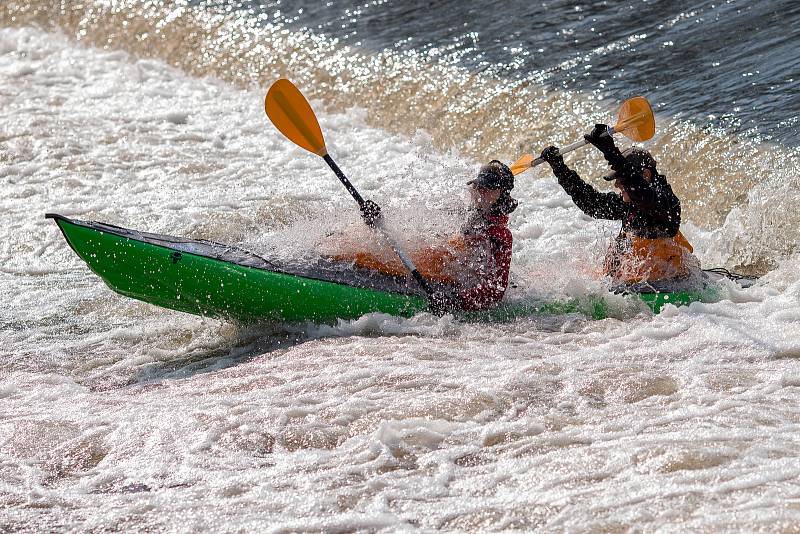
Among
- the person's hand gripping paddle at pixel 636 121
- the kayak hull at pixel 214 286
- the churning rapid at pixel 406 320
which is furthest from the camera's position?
the person's hand gripping paddle at pixel 636 121

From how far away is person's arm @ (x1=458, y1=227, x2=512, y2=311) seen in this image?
5.51 metres

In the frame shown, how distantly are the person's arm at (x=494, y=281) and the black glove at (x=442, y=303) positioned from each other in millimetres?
35

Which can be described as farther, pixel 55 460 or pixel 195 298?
pixel 195 298

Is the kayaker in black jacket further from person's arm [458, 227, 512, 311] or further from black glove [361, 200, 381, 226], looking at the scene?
black glove [361, 200, 381, 226]

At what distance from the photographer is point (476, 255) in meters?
5.55

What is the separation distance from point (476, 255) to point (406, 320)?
0.51 metres

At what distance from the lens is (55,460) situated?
433 centimetres

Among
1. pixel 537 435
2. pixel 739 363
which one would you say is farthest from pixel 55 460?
pixel 739 363

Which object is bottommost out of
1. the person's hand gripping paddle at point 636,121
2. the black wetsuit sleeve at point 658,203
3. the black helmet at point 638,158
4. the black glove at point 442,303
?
the black glove at point 442,303

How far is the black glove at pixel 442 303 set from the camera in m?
5.58

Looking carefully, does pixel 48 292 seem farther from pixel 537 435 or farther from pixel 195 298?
pixel 537 435

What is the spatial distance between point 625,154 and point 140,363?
9.19 ft

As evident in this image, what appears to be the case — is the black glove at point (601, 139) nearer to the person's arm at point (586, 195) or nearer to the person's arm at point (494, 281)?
the person's arm at point (586, 195)

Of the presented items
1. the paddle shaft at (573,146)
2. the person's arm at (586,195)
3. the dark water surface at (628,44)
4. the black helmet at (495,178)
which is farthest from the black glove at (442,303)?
the dark water surface at (628,44)
